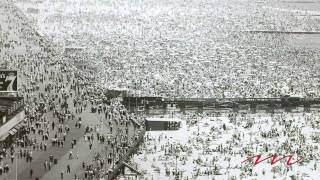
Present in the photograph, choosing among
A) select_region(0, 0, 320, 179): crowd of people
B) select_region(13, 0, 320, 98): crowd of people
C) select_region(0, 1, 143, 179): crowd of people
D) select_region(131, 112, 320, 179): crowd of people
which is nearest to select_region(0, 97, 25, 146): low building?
select_region(0, 1, 143, 179): crowd of people

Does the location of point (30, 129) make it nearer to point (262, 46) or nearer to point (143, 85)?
point (143, 85)

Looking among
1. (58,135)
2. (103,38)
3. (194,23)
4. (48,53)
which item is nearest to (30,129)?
(58,135)

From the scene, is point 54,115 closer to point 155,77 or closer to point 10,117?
point 10,117

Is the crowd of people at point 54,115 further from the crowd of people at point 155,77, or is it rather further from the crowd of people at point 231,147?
the crowd of people at point 231,147

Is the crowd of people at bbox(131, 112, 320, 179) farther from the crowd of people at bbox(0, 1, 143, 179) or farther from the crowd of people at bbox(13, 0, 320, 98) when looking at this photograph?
the crowd of people at bbox(13, 0, 320, 98)

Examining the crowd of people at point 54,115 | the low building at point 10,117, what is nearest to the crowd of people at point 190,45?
the crowd of people at point 54,115

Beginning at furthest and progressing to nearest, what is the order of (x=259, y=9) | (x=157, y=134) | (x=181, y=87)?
(x=259, y=9) < (x=181, y=87) < (x=157, y=134)

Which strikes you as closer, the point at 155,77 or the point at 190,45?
the point at 155,77

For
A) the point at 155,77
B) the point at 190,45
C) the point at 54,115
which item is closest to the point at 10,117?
the point at 54,115

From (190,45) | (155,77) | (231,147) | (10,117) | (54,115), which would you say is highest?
(190,45)
